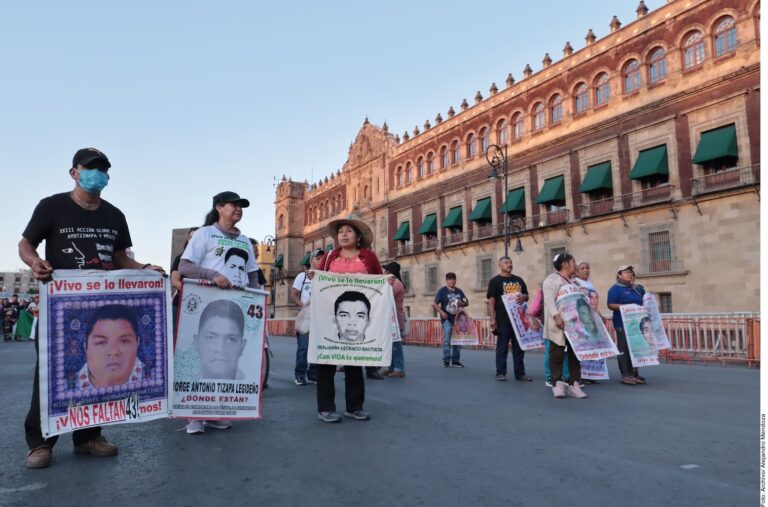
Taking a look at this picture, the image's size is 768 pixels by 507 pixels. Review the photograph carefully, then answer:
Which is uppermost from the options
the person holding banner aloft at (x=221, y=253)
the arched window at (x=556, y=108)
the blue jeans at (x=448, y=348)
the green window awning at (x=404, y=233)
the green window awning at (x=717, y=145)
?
the arched window at (x=556, y=108)

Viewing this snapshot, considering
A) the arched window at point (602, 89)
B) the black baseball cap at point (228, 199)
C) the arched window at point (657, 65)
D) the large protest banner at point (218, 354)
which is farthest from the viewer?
the arched window at point (602, 89)

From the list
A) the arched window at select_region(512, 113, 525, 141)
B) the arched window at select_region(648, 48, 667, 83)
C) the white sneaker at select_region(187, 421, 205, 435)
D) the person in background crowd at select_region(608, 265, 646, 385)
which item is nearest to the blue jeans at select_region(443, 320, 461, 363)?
the person in background crowd at select_region(608, 265, 646, 385)

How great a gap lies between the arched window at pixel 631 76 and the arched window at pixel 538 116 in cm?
465

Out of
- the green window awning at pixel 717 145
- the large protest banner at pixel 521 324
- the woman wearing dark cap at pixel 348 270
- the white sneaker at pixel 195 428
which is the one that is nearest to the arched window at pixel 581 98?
the green window awning at pixel 717 145

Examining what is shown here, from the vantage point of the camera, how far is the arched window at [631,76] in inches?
963

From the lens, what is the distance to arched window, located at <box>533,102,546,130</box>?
2875cm

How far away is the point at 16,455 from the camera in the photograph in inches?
138

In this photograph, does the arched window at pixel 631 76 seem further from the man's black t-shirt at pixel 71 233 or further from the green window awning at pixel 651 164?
the man's black t-shirt at pixel 71 233

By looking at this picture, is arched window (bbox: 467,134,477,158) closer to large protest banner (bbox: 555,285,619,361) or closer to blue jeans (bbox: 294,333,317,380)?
blue jeans (bbox: 294,333,317,380)

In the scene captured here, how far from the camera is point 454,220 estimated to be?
109ft

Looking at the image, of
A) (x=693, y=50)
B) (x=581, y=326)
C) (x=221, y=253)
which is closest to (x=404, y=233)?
(x=693, y=50)

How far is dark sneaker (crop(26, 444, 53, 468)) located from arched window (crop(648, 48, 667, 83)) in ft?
86.0

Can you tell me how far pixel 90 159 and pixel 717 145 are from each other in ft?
75.0

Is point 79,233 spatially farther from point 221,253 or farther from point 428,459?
point 428,459
